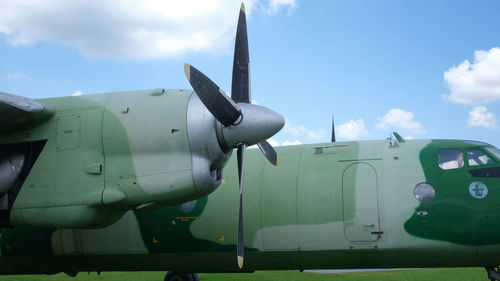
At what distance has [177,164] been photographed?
718 cm

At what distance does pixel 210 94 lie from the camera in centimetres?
700

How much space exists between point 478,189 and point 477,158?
0.74 meters

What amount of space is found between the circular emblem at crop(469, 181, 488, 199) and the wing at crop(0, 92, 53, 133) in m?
7.88

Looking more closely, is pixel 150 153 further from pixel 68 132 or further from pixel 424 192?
pixel 424 192

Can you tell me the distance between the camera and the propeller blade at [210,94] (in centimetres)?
692

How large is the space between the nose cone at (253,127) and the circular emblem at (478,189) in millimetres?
4010

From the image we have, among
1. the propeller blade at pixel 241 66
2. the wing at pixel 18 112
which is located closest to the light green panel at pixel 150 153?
the propeller blade at pixel 241 66

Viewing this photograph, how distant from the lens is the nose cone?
7312 millimetres

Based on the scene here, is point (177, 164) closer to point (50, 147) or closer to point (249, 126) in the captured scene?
point (249, 126)

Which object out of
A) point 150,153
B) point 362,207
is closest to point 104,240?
point 150,153

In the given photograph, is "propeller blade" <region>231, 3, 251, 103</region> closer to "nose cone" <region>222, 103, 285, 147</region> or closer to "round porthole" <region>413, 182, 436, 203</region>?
"nose cone" <region>222, 103, 285, 147</region>

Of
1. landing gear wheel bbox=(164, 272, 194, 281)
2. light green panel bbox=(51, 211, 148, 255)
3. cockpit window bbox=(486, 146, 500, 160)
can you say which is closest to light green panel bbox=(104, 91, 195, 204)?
light green panel bbox=(51, 211, 148, 255)

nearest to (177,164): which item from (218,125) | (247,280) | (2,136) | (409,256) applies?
(218,125)

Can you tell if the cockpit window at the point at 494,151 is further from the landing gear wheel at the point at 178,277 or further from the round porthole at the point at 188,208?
the landing gear wheel at the point at 178,277
